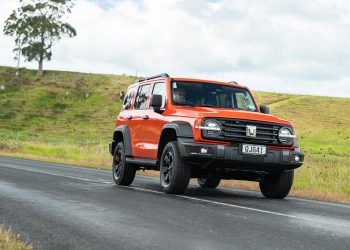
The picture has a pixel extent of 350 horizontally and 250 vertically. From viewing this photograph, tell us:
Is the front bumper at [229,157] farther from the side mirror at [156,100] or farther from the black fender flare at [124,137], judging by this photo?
the black fender flare at [124,137]

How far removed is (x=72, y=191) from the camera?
11.4m

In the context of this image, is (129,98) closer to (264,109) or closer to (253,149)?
(264,109)

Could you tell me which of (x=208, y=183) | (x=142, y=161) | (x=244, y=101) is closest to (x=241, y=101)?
(x=244, y=101)

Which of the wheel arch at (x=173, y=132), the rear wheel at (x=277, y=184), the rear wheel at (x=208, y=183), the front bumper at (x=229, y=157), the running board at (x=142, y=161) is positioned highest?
the wheel arch at (x=173, y=132)

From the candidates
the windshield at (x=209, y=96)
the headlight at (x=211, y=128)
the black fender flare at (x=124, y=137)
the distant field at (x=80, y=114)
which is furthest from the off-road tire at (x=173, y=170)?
the distant field at (x=80, y=114)

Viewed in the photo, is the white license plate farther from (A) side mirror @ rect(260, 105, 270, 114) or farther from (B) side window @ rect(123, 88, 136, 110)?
(B) side window @ rect(123, 88, 136, 110)

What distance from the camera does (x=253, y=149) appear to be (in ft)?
35.3

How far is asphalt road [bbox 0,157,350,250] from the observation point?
6238 mm

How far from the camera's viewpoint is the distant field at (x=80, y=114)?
150 ft

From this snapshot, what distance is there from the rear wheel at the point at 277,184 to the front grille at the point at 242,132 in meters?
0.96

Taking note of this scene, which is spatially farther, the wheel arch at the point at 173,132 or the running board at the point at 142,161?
the running board at the point at 142,161

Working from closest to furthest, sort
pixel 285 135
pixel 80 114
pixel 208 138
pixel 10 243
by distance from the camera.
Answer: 1. pixel 10 243
2. pixel 208 138
3. pixel 285 135
4. pixel 80 114

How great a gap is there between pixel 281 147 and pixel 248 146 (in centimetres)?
Answer: 80

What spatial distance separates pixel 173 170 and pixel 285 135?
6.99ft
